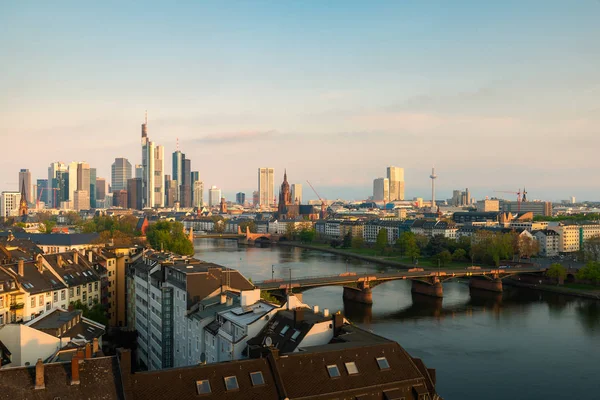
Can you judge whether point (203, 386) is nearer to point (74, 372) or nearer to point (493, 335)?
point (74, 372)

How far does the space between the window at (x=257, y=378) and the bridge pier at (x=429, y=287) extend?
3343 centimetres

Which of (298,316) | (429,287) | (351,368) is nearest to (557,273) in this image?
(429,287)

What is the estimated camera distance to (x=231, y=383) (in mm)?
12602

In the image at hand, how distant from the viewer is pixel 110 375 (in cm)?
1218

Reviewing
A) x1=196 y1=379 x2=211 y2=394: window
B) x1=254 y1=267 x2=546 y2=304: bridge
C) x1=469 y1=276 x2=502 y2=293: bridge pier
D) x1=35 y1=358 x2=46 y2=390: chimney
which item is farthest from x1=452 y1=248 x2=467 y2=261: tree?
x1=35 y1=358 x2=46 y2=390: chimney

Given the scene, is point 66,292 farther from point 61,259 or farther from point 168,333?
point 168,333

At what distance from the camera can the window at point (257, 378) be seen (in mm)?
12711

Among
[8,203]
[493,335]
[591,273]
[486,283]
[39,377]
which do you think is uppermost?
[8,203]

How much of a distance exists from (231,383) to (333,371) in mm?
2264

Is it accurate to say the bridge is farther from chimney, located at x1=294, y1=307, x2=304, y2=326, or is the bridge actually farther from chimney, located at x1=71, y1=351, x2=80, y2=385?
chimney, located at x1=71, y1=351, x2=80, y2=385

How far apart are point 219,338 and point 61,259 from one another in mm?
15506

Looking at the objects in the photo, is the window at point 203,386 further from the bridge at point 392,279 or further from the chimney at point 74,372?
the bridge at point 392,279

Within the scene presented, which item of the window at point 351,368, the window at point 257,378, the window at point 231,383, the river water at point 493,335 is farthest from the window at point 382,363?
the river water at point 493,335

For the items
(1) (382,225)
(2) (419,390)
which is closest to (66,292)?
(2) (419,390)
